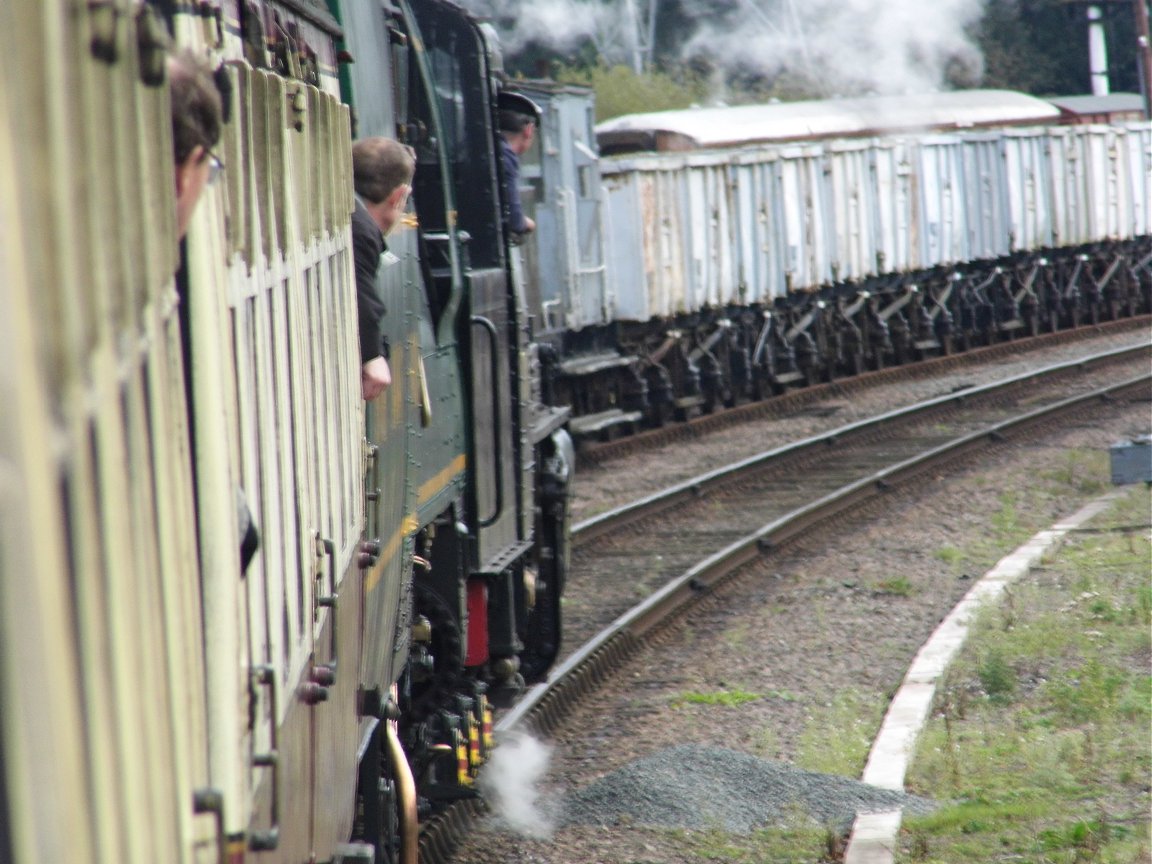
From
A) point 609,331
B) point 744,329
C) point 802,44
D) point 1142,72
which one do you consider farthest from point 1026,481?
point 802,44

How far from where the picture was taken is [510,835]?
20.5ft

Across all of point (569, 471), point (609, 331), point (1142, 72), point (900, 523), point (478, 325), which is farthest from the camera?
point (1142, 72)

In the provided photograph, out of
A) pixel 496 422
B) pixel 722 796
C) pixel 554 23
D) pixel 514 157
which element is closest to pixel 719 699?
pixel 722 796

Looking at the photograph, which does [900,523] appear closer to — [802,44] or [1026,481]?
[1026,481]

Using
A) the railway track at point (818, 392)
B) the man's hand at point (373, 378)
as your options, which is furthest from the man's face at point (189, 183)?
the railway track at point (818, 392)

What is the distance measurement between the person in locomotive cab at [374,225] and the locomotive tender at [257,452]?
0.41 feet

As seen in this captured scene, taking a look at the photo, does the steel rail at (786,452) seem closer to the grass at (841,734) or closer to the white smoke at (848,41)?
the grass at (841,734)

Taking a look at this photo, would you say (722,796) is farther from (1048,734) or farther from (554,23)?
(554,23)

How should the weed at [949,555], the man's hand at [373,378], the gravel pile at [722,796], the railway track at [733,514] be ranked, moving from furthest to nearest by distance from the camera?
the weed at [949,555] < the railway track at [733,514] < the gravel pile at [722,796] < the man's hand at [373,378]

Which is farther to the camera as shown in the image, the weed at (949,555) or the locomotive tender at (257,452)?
the weed at (949,555)

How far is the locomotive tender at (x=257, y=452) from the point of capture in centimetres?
103

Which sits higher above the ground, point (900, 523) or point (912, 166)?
point (912, 166)

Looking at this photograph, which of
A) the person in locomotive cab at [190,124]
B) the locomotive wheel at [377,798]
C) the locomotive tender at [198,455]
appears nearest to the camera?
the locomotive tender at [198,455]

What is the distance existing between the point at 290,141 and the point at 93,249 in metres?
1.38
